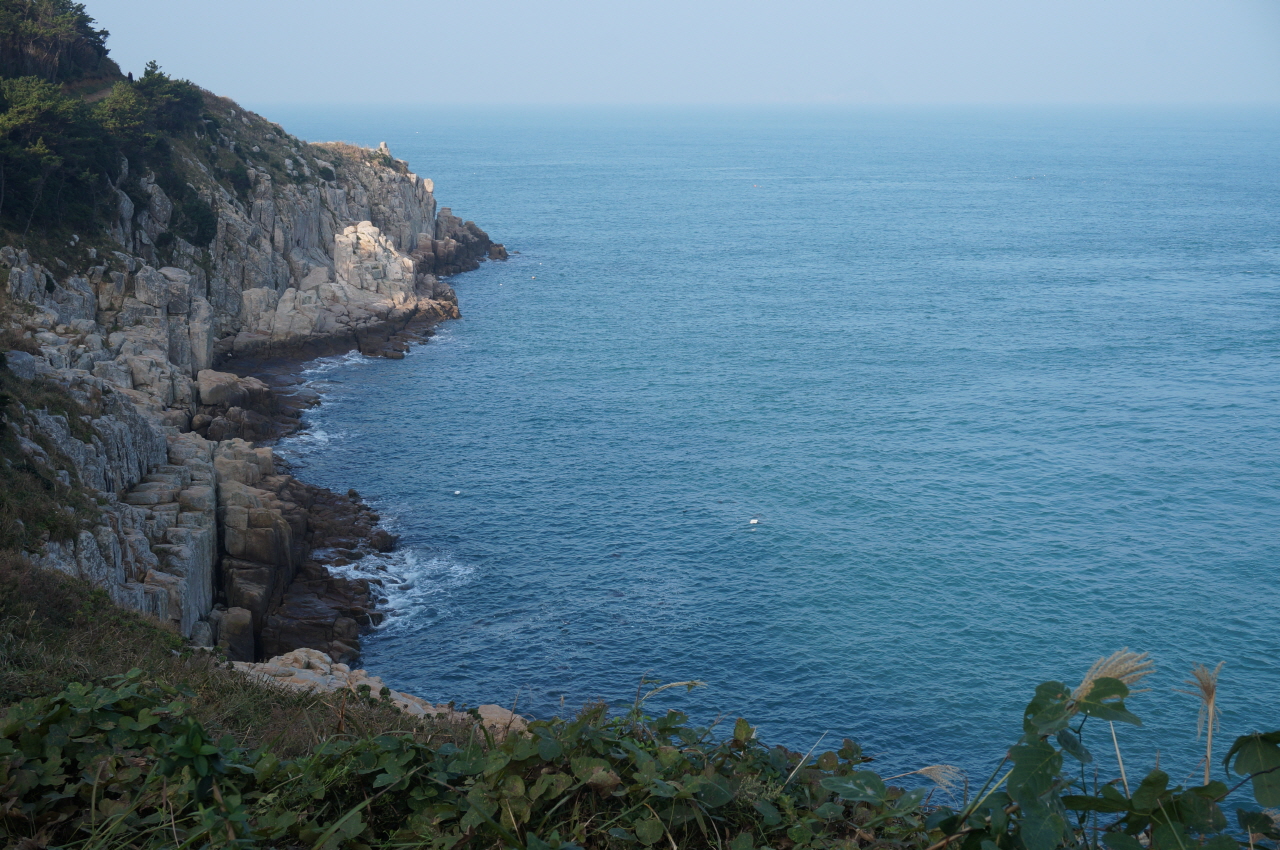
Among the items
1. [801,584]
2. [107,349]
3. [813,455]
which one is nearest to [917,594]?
[801,584]

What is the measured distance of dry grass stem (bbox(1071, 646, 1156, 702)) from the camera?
15.9 ft

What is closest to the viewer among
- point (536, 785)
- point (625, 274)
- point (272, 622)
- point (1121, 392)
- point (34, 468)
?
point (536, 785)

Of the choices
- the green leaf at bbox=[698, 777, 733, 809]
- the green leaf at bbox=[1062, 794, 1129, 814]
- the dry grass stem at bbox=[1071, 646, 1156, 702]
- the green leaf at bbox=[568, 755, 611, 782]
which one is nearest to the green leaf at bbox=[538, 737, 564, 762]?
the green leaf at bbox=[568, 755, 611, 782]

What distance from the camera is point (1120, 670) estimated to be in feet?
16.5

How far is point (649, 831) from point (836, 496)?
183 feet

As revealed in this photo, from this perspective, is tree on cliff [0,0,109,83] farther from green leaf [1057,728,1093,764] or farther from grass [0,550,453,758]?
green leaf [1057,728,1093,764]

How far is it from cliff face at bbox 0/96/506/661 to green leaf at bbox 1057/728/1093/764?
104 feet

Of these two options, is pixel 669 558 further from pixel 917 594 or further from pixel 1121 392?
pixel 1121 392

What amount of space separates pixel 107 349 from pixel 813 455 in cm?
4875

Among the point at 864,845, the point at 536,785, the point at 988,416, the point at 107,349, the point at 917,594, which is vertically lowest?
the point at 917,594

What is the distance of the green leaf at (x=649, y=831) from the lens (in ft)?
19.7

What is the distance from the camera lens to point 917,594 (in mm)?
49844

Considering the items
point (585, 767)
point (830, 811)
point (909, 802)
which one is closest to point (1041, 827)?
point (909, 802)

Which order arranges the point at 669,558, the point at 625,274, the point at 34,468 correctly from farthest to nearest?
the point at 625,274 → the point at 669,558 → the point at 34,468
